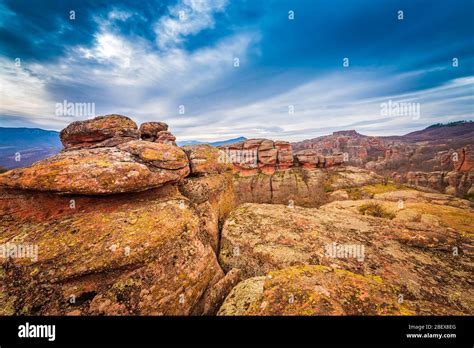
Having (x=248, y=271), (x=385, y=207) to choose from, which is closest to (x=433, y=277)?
(x=248, y=271)

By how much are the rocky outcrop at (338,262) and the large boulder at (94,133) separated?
327 inches

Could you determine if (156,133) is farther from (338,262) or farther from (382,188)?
(382,188)

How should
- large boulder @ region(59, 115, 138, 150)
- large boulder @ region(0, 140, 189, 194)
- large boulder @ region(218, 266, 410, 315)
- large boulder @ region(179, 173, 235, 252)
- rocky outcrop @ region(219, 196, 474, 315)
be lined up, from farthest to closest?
1. large boulder @ region(59, 115, 138, 150)
2. large boulder @ region(179, 173, 235, 252)
3. large boulder @ region(0, 140, 189, 194)
4. rocky outcrop @ region(219, 196, 474, 315)
5. large boulder @ region(218, 266, 410, 315)

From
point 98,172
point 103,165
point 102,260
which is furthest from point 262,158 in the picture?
point 102,260

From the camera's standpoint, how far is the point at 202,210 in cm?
1083

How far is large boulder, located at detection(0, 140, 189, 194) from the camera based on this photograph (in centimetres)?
678

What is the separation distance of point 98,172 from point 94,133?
16.0 ft

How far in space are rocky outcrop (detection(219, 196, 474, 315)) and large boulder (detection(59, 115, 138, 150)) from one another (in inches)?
327

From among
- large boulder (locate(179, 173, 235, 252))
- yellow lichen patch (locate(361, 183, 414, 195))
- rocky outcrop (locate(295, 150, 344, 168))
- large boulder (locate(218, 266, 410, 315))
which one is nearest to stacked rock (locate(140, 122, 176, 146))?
large boulder (locate(179, 173, 235, 252))

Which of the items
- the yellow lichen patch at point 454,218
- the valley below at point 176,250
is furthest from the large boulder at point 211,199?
the yellow lichen patch at point 454,218

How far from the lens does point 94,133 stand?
34.7 feet

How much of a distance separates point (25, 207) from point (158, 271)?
5.61 metres
